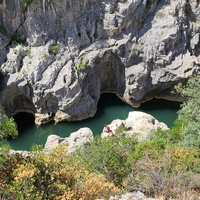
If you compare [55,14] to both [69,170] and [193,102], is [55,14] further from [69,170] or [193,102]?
[69,170]

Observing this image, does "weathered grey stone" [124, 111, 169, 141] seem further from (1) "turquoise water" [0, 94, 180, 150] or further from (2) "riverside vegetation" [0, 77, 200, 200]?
(2) "riverside vegetation" [0, 77, 200, 200]

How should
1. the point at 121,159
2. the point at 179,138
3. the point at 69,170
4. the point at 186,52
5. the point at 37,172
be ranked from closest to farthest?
the point at 37,172
the point at 69,170
the point at 121,159
the point at 179,138
the point at 186,52

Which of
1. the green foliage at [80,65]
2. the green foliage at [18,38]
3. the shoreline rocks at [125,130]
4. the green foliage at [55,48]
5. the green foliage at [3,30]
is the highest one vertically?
the green foliage at [3,30]

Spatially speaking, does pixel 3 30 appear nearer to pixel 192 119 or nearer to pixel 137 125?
pixel 137 125

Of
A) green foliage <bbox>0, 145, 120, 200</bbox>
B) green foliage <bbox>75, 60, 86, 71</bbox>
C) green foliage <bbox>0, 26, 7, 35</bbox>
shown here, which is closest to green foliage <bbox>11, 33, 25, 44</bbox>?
green foliage <bbox>0, 26, 7, 35</bbox>

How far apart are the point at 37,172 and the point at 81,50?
19.1 m

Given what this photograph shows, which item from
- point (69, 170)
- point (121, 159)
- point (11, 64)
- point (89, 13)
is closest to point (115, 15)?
point (89, 13)

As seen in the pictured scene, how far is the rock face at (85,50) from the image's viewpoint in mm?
25688

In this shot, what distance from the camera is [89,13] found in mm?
26547

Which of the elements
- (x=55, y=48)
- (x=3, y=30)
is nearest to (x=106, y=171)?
(x=55, y=48)

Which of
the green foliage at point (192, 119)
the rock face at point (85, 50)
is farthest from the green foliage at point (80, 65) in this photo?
the green foliage at point (192, 119)

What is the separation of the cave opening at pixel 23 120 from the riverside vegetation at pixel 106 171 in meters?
12.2

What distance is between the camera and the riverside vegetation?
338 inches

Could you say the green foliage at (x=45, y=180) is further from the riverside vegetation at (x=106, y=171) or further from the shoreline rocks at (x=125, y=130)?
the shoreline rocks at (x=125, y=130)
